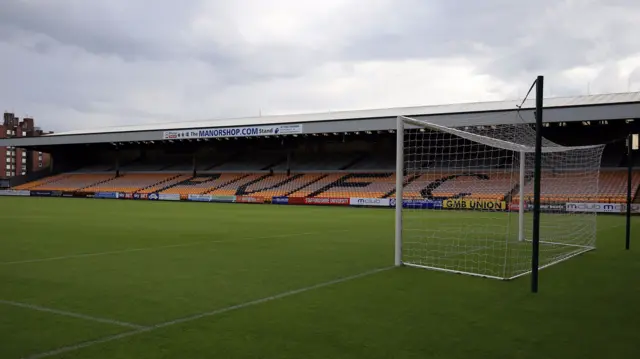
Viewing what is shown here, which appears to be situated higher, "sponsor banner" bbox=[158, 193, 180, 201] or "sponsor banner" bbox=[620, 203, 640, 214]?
"sponsor banner" bbox=[620, 203, 640, 214]

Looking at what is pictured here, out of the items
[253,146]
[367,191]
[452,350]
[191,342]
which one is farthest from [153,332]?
[253,146]

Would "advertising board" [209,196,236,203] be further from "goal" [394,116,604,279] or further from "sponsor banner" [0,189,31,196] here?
"sponsor banner" [0,189,31,196]

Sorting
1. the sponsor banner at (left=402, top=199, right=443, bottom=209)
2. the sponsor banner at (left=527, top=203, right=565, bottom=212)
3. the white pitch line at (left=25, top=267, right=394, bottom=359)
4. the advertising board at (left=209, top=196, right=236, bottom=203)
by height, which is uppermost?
the sponsor banner at (left=527, top=203, right=565, bottom=212)

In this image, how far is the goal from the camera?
9594 millimetres

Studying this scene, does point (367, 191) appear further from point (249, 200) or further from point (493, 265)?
point (493, 265)

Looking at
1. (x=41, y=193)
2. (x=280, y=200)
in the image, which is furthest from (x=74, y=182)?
(x=280, y=200)

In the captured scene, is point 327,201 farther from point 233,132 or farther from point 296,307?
point 296,307

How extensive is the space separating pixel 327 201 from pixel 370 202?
3.76 m

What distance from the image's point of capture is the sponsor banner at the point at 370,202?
3481cm

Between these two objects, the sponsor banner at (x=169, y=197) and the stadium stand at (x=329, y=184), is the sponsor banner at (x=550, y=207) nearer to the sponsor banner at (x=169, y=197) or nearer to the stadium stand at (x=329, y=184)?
the stadium stand at (x=329, y=184)

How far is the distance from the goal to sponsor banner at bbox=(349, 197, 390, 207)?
2.02 metres

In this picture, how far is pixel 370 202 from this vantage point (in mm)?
35469

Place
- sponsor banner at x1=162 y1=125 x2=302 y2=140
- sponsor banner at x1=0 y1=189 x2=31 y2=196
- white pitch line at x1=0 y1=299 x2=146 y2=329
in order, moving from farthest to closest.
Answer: sponsor banner at x1=0 y1=189 x2=31 y2=196
sponsor banner at x1=162 y1=125 x2=302 y2=140
white pitch line at x1=0 y1=299 x2=146 y2=329

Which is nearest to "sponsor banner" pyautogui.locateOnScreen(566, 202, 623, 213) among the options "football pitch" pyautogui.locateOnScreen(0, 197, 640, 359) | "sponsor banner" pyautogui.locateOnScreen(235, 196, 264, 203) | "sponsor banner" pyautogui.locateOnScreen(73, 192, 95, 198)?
"football pitch" pyautogui.locateOnScreen(0, 197, 640, 359)
